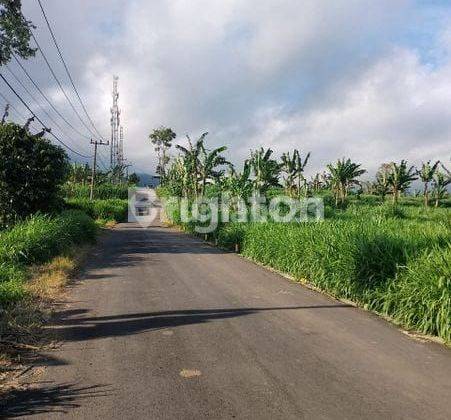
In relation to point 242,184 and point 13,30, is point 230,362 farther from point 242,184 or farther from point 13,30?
point 242,184

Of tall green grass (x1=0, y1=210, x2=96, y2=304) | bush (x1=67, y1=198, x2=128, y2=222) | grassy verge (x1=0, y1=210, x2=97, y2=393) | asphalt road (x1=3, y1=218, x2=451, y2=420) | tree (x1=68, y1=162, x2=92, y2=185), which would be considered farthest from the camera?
tree (x1=68, y1=162, x2=92, y2=185)

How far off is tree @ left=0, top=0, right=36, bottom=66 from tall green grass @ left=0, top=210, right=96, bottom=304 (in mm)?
6155

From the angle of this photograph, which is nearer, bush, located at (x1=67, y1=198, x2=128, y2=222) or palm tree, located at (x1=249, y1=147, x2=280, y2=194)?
palm tree, located at (x1=249, y1=147, x2=280, y2=194)

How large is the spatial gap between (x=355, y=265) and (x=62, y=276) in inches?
291

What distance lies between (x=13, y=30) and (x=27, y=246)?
8670 millimetres

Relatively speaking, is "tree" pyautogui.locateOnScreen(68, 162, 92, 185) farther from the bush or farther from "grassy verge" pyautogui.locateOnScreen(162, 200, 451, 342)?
"grassy verge" pyautogui.locateOnScreen(162, 200, 451, 342)

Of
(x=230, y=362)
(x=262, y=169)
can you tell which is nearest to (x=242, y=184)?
(x=262, y=169)

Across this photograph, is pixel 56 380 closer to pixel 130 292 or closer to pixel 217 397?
pixel 217 397

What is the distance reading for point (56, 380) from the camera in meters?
5.56

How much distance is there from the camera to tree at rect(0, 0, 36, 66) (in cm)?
1720

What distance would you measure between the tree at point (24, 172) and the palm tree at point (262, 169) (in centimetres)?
1493

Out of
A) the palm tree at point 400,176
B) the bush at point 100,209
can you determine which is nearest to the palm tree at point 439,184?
the palm tree at point 400,176

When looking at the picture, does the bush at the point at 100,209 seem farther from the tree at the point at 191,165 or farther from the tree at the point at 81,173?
the tree at the point at 81,173

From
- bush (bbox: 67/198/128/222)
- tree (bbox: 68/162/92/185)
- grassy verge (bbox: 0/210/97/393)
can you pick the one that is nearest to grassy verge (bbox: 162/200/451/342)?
grassy verge (bbox: 0/210/97/393)
